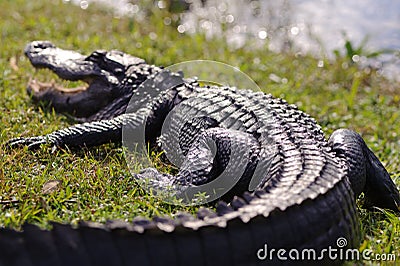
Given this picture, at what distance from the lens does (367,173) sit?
3.68 metres

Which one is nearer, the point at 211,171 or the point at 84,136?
the point at 211,171

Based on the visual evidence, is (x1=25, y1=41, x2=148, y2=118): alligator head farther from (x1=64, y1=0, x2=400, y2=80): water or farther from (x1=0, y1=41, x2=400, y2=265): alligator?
(x1=64, y1=0, x2=400, y2=80): water

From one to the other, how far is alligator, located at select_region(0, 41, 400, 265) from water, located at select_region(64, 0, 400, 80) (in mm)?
2979

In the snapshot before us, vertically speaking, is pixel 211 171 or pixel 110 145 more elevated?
pixel 211 171

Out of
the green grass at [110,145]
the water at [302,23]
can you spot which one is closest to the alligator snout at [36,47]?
the green grass at [110,145]

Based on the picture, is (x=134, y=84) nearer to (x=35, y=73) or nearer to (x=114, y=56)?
(x=114, y=56)

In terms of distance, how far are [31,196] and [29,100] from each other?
6.55ft

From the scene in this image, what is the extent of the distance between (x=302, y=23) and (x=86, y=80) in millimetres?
4712

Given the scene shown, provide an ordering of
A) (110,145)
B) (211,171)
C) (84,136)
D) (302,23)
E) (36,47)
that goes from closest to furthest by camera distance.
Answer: (211,171) → (84,136) → (110,145) → (36,47) → (302,23)

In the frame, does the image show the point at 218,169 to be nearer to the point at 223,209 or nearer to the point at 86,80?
the point at 223,209

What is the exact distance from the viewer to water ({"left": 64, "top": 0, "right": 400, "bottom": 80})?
26.2 ft

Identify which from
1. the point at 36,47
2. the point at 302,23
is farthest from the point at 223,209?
the point at 302,23

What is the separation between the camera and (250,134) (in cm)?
379

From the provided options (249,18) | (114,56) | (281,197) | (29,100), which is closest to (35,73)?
(29,100)
